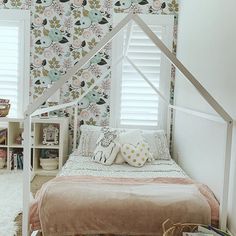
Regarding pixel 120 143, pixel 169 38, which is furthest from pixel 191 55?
pixel 120 143

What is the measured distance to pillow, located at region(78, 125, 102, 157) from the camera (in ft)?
11.8

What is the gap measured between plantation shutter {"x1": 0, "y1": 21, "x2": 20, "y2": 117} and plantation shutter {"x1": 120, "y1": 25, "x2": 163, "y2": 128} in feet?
4.02

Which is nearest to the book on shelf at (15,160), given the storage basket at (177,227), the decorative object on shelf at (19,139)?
the decorative object on shelf at (19,139)

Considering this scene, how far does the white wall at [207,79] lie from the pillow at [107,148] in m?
0.68

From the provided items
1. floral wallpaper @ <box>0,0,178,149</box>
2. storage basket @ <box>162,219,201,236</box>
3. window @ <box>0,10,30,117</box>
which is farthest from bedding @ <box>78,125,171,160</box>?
storage basket @ <box>162,219,201,236</box>

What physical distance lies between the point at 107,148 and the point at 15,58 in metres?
1.61

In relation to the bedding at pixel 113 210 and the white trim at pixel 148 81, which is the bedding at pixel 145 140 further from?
the bedding at pixel 113 210

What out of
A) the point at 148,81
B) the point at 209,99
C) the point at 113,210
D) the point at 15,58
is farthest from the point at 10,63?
the point at 209,99

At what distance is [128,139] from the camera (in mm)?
3395

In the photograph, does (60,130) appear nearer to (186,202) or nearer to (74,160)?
(74,160)

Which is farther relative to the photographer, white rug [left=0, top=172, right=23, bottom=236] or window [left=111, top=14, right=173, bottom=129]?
window [left=111, top=14, right=173, bottom=129]

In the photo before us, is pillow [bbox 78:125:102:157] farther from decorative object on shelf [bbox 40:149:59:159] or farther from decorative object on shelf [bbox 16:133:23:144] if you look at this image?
decorative object on shelf [bbox 16:133:23:144]

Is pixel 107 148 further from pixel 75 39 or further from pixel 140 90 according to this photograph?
pixel 75 39

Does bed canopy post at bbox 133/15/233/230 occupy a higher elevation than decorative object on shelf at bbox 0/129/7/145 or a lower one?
higher
